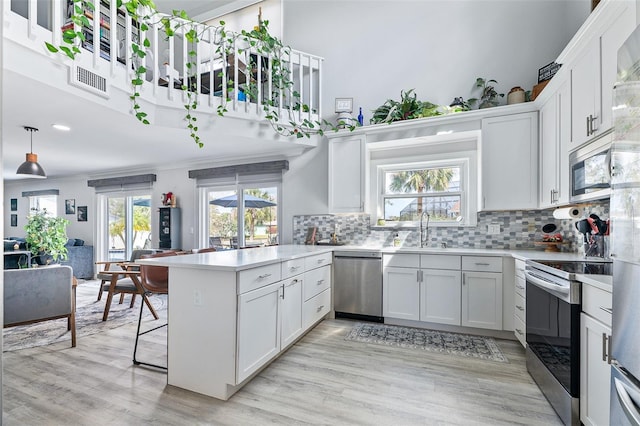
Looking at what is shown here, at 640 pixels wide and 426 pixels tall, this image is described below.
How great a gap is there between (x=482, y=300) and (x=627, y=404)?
2060mm

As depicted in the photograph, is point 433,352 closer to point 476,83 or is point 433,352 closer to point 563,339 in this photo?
point 563,339

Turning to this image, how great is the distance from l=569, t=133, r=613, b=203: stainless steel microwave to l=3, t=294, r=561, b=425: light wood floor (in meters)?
1.43

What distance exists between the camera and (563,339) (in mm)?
1757

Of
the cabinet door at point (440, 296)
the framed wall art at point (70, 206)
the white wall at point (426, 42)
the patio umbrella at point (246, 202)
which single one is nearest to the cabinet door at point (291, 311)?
the cabinet door at point (440, 296)

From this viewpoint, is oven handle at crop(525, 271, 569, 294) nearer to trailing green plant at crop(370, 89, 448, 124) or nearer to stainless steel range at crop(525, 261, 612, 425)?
stainless steel range at crop(525, 261, 612, 425)

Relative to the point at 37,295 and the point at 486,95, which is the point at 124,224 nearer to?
the point at 37,295

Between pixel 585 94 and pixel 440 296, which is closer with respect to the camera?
pixel 585 94

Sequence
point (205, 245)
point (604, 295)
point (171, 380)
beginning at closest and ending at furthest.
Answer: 1. point (604, 295)
2. point (171, 380)
3. point (205, 245)

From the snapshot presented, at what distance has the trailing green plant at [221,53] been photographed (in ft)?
8.91

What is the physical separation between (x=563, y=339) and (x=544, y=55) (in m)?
3.21

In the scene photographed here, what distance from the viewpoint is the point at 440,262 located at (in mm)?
3158

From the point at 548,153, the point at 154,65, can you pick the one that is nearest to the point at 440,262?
the point at 548,153

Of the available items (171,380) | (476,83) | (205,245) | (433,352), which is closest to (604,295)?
(433,352)

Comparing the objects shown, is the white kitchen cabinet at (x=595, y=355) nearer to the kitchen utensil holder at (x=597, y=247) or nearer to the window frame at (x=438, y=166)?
the kitchen utensil holder at (x=597, y=247)
